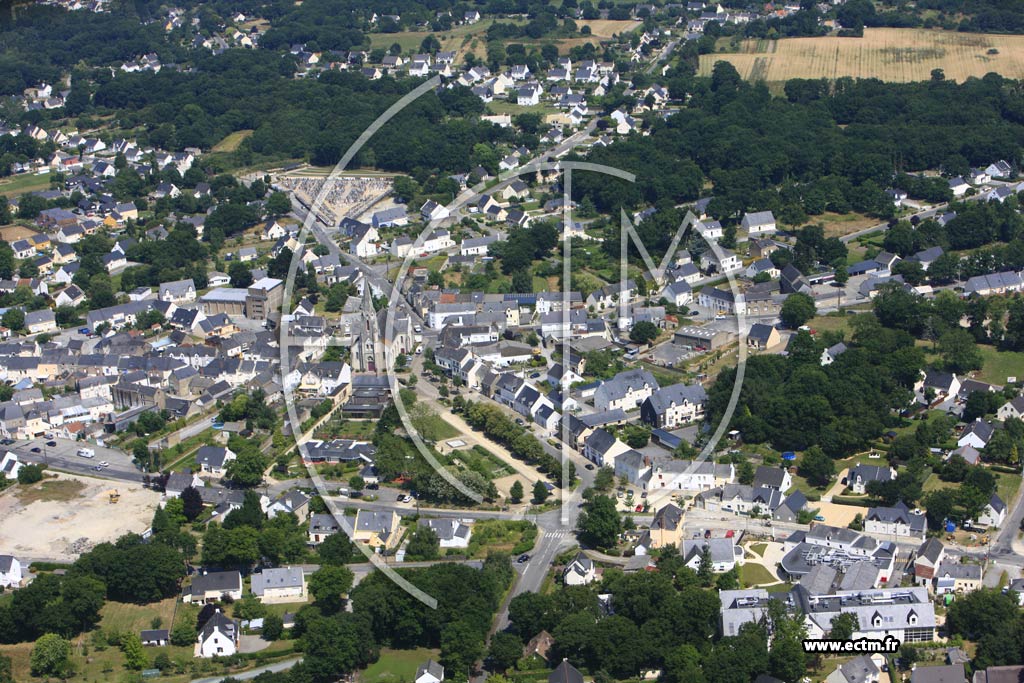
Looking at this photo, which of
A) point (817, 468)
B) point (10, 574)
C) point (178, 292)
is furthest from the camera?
point (178, 292)

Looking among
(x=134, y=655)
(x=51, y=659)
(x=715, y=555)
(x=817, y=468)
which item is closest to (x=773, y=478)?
(x=817, y=468)

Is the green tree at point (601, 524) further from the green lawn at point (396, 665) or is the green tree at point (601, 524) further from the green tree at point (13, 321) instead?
the green tree at point (13, 321)

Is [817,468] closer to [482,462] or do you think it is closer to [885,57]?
[482,462]

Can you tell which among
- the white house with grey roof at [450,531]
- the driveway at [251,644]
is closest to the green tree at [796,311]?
the white house with grey roof at [450,531]

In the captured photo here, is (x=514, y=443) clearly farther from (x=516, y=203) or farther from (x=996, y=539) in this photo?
(x=516, y=203)

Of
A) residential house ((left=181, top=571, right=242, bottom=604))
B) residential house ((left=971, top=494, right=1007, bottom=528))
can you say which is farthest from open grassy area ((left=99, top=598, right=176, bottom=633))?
residential house ((left=971, top=494, right=1007, bottom=528))

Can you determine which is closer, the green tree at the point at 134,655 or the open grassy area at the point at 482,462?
the green tree at the point at 134,655

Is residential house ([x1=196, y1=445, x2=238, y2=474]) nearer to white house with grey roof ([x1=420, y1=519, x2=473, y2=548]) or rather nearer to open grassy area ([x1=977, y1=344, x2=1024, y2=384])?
white house with grey roof ([x1=420, y1=519, x2=473, y2=548])
